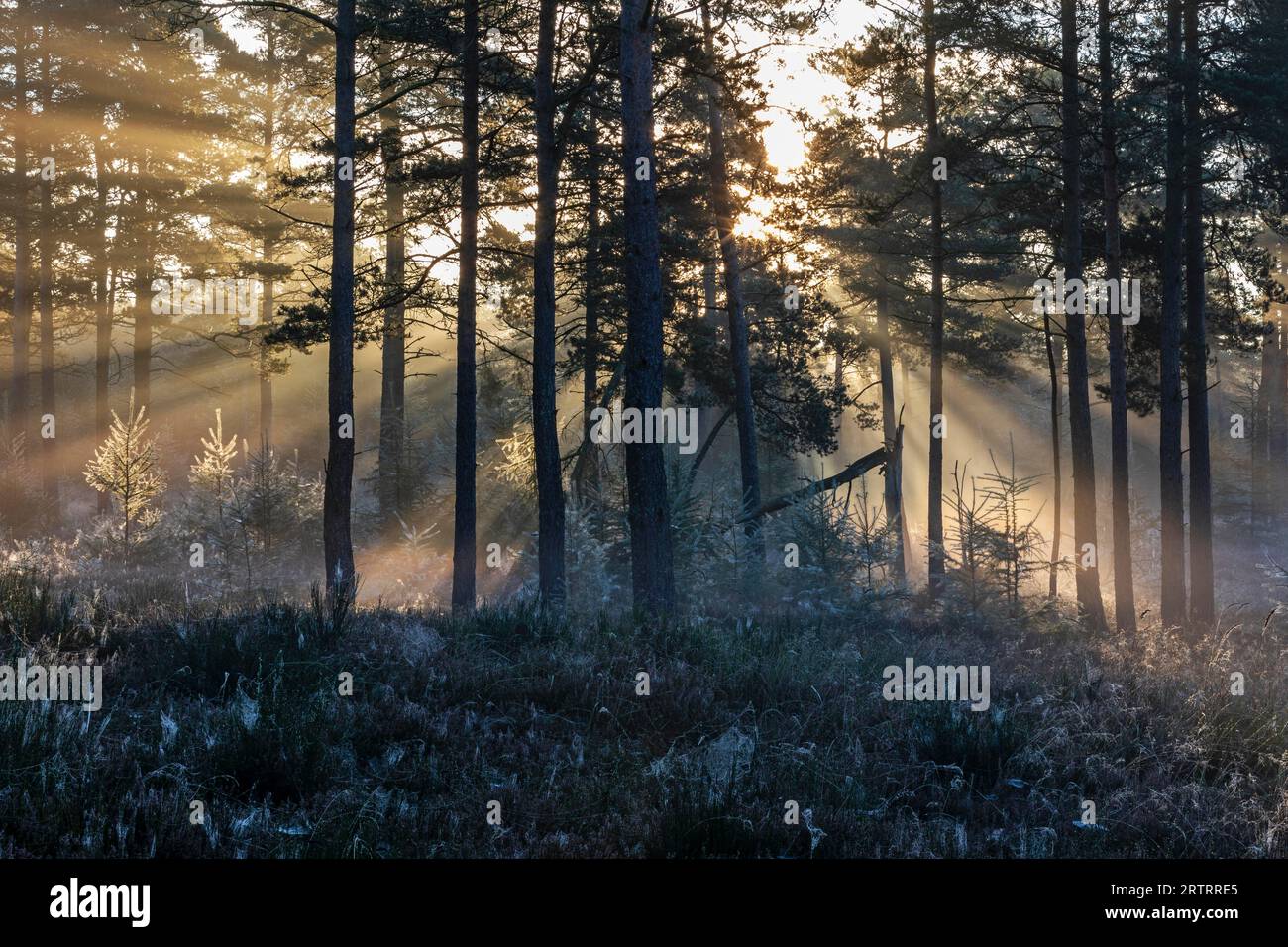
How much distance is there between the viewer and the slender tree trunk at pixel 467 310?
604 inches

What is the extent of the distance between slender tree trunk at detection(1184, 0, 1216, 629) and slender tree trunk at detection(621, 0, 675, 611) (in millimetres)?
10268

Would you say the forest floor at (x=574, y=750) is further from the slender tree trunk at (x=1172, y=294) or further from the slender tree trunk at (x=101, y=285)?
the slender tree trunk at (x=101, y=285)

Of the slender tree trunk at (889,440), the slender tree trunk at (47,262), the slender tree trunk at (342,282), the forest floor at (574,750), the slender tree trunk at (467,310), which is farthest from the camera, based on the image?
the slender tree trunk at (47,262)

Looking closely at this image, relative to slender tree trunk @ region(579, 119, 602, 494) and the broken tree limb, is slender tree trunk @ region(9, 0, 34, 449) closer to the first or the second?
slender tree trunk @ region(579, 119, 602, 494)

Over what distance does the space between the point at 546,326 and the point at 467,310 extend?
148 centimetres

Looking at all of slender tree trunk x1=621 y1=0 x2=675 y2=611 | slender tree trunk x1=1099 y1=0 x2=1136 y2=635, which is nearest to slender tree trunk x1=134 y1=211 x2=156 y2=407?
slender tree trunk x1=621 y1=0 x2=675 y2=611

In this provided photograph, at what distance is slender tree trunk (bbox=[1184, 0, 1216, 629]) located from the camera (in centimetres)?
1686

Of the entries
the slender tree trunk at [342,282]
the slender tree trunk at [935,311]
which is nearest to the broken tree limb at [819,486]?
the slender tree trunk at [935,311]

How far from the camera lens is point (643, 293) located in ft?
38.5

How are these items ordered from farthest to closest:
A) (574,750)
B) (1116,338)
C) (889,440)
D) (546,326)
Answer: (889,440) → (1116,338) → (546,326) → (574,750)

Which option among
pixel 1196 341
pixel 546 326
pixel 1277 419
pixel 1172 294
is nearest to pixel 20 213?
pixel 546 326

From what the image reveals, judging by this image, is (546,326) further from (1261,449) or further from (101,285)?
(1261,449)

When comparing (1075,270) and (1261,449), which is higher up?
(1075,270)

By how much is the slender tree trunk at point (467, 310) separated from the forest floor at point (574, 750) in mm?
6127
